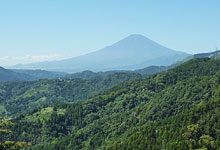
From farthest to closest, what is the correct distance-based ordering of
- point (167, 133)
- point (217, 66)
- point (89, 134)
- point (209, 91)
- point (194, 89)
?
1. point (217, 66)
2. point (89, 134)
3. point (194, 89)
4. point (209, 91)
5. point (167, 133)

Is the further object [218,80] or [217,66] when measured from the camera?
[217,66]

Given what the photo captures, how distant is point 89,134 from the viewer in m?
138

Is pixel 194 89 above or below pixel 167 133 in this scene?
above

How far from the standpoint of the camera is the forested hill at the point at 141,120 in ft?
243

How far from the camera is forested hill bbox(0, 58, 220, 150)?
243 ft

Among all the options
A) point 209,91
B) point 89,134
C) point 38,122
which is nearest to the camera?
point 209,91

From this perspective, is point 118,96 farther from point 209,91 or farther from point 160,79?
point 209,91

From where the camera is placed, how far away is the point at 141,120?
403 ft

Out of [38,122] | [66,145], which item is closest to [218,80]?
[66,145]

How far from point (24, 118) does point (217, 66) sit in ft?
522

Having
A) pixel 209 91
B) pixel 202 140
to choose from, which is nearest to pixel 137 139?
pixel 202 140

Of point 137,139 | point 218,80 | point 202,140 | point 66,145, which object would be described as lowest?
point 66,145

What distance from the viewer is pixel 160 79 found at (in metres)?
189

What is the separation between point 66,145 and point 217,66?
A: 431 feet
